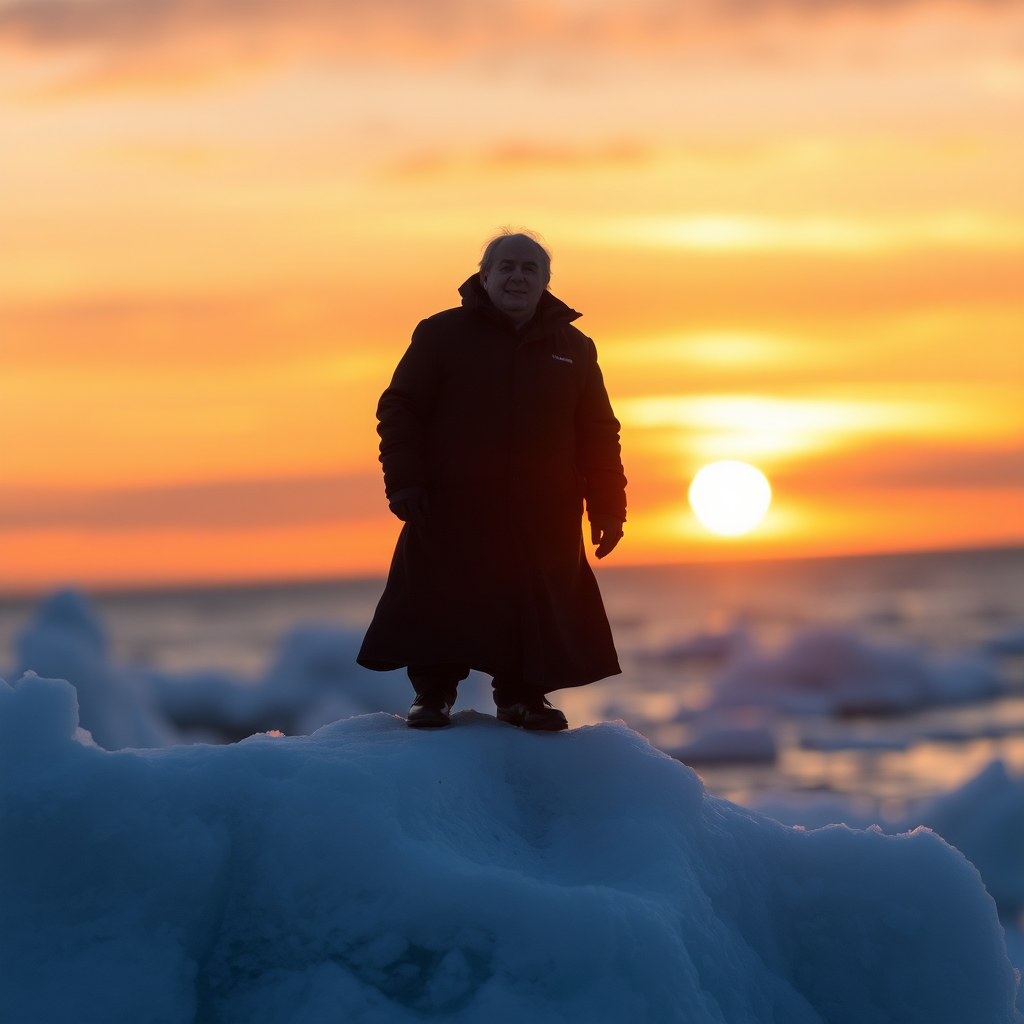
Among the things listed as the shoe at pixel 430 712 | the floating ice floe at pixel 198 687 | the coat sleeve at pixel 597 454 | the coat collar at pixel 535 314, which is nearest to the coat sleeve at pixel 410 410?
the coat collar at pixel 535 314

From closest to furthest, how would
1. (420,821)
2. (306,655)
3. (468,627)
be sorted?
(420,821)
(468,627)
(306,655)

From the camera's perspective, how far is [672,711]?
2134 cm

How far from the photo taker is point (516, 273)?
11.6 feet

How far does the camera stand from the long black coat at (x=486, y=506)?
3477mm

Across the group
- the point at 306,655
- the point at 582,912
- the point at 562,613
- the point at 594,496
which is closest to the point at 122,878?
the point at 582,912

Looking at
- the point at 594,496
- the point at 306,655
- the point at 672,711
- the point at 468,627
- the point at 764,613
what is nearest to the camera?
the point at 468,627

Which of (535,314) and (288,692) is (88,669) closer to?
(288,692)

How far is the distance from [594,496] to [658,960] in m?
1.56

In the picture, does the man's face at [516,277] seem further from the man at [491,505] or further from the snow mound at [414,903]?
the snow mound at [414,903]

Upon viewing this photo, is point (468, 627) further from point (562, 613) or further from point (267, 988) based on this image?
point (267, 988)

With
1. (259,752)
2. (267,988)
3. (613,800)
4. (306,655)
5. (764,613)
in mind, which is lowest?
(764,613)

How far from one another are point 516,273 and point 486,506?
633 mm

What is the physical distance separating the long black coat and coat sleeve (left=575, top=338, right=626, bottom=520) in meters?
0.12

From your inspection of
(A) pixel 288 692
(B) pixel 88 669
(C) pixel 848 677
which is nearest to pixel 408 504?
(B) pixel 88 669
